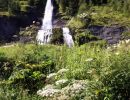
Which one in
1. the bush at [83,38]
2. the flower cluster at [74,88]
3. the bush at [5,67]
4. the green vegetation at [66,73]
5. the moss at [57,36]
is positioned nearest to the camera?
the flower cluster at [74,88]

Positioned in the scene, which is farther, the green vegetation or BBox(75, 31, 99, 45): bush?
BBox(75, 31, 99, 45): bush

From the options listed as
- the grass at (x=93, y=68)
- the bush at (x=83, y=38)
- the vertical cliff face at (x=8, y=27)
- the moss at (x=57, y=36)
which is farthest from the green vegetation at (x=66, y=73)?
the vertical cliff face at (x=8, y=27)

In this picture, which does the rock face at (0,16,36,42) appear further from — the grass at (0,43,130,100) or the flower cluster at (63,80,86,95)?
the flower cluster at (63,80,86,95)

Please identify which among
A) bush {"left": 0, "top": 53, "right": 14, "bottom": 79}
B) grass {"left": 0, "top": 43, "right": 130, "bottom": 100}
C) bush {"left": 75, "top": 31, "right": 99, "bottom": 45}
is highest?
grass {"left": 0, "top": 43, "right": 130, "bottom": 100}

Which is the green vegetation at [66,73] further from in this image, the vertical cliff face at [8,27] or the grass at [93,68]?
the vertical cliff face at [8,27]

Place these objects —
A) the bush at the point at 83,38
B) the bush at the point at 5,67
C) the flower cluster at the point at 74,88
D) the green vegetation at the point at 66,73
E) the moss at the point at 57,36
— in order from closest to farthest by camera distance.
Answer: the flower cluster at the point at 74,88, the green vegetation at the point at 66,73, the bush at the point at 5,67, the bush at the point at 83,38, the moss at the point at 57,36

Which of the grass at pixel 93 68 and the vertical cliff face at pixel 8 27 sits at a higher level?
the grass at pixel 93 68

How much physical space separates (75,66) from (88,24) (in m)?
47.4

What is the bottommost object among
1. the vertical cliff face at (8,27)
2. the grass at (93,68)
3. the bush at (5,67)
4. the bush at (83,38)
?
the vertical cliff face at (8,27)

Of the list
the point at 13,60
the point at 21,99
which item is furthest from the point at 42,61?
the point at 21,99

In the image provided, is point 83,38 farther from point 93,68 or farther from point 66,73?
point 93,68

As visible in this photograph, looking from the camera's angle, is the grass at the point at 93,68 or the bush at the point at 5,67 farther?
the bush at the point at 5,67

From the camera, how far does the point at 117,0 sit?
62.6 m

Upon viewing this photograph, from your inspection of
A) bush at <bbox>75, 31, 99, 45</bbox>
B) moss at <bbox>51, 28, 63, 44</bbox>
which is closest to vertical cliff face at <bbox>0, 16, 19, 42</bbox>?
moss at <bbox>51, 28, 63, 44</bbox>
